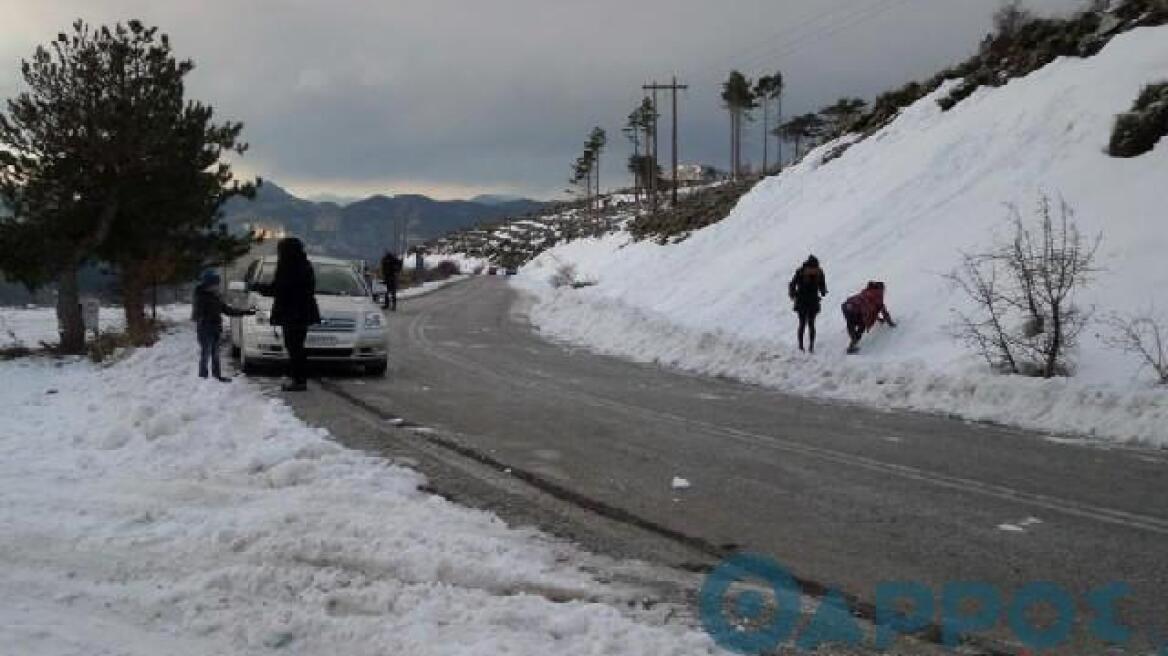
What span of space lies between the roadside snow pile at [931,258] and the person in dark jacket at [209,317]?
815 centimetres

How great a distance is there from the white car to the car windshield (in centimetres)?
2

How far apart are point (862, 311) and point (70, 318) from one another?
14772 mm

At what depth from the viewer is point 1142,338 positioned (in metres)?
14.4

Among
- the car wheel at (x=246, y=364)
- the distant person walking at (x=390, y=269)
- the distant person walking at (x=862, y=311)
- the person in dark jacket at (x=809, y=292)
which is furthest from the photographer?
the distant person walking at (x=390, y=269)

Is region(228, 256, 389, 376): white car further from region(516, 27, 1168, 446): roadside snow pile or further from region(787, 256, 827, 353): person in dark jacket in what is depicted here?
region(787, 256, 827, 353): person in dark jacket

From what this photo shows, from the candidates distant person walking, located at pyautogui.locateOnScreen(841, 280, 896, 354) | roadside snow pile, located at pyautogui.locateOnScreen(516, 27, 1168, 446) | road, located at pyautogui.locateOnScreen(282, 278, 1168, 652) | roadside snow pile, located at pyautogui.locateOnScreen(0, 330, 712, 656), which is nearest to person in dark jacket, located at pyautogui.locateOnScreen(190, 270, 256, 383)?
road, located at pyautogui.locateOnScreen(282, 278, 1168, 652)

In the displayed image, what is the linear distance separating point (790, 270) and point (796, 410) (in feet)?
43.3

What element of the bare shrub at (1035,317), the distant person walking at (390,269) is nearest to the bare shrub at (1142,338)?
the bare shrub at (1035,317)

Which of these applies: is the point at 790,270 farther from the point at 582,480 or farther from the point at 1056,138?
the point at 582,480

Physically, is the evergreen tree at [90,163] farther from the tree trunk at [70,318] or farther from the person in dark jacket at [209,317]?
the person in dark jacket at [209,317]

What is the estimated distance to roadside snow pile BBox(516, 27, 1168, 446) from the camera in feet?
44.1

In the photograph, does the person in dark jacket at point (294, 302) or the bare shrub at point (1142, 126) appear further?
the bare shrub at point (1142, 126)

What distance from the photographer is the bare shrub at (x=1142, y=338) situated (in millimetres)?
13305

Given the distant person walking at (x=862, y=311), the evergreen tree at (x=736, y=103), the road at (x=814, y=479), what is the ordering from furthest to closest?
1. the evergreen tree at (x=736, y=103)
2. the distant person walking at (x=862, y=311)
3. the road at (x=814, y=479)
